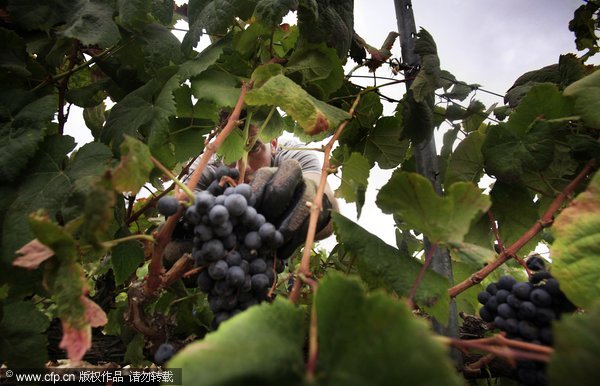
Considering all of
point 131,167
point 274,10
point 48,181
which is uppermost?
point 274,10

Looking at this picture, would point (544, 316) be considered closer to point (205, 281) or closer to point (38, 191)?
point (205, 281)

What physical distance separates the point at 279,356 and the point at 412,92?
0.94 metres

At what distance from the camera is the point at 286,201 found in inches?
36.5

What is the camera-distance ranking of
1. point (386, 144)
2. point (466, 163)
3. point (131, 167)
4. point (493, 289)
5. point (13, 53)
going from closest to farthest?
1. point (131, 167)
2. point (493, 289)
3. point (13, 53)
4. point (466, 163)
5. point (386, 144)

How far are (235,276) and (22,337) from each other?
0.58m

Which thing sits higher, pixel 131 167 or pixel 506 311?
pixel 131 167

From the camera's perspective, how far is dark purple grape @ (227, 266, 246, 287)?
30.7 inches

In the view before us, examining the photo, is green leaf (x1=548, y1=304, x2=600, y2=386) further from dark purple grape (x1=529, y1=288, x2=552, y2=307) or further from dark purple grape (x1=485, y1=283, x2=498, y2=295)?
dark purple grape (x1=485, y1=283, x2=498, y2=295)

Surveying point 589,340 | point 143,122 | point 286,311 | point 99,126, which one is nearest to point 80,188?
point 143,122

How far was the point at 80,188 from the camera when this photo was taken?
85 centimetres

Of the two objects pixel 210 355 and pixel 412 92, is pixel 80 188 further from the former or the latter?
pixel 412 92

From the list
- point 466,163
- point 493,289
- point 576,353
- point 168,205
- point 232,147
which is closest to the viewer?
point 576,353

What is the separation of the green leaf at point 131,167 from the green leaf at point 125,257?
510mm

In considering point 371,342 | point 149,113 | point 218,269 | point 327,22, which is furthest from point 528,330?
point 149,113
